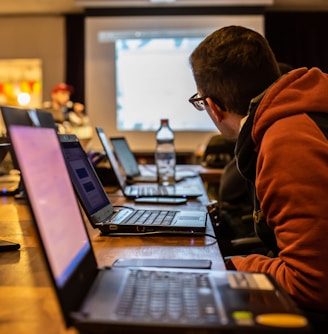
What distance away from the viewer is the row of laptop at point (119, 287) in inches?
23.2

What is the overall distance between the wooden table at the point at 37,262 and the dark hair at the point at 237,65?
1.15 feet

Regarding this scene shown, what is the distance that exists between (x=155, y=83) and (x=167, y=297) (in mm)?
5446

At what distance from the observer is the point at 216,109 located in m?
1.25

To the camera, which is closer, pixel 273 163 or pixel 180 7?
pixel 273 163

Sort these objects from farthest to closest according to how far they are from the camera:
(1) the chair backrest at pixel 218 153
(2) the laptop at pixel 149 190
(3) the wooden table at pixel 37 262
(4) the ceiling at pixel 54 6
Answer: (4) the ceiling at pixel 54 6, (1) the chair backrest at pixel 218 153, (2) the laptop at pixel 149 190, (3) the wooden table at pixel 37 262

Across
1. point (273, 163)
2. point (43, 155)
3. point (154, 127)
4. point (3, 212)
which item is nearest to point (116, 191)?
point (3, 212)

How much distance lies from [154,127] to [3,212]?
4.57 m

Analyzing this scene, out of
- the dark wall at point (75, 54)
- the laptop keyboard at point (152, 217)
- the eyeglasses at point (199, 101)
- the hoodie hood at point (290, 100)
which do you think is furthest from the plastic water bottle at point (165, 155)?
the dark wall at point (75, 54)

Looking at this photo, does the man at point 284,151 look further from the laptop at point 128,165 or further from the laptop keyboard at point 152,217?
the laptop at point 128,165

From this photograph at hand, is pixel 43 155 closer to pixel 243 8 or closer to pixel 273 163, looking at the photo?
pixel 273 163

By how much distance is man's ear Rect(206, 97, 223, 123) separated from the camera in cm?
124

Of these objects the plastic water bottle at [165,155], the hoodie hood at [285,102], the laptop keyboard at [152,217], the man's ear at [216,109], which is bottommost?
the plastic water bottle at [165,155]

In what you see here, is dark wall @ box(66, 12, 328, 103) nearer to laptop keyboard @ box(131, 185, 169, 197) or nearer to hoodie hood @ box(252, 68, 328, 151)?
laptop keyboard @ box(131, 185, 169, 197)

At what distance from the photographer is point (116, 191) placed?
6.75 feet
